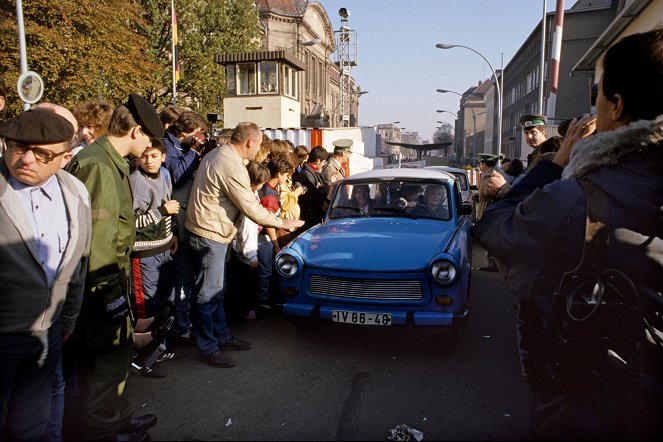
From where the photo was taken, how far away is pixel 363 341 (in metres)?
4.87

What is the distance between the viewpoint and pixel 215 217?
427 cm

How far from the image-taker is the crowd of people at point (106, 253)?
221 centimetres

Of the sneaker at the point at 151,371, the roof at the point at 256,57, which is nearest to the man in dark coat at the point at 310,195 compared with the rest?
the sneaker at the point at 151,371

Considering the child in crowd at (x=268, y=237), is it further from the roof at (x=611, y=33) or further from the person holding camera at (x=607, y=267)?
the roof at (x=611, y=33)

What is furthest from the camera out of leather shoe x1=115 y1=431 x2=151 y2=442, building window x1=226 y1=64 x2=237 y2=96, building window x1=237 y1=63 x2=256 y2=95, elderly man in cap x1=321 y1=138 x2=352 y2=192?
building window x1=226 y1=64 x2=237 y2=96

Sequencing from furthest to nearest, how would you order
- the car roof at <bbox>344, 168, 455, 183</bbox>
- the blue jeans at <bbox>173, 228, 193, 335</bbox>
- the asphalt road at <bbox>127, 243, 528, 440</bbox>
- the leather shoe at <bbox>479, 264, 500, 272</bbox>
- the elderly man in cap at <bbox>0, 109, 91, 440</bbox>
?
the leather shoe at <bbox>479, 264, 500, 272</bbox>
the car roof at <bbox>344, 168, 455, 183</bbox>
the blue jeans at <bbox>173, 228, 193, 335</bbox>
the asphalt road at <bbox>127, 243, 528, 440</bbox>
the elderly man in cap at <bbox>0, 109, 91, 440</bbox>

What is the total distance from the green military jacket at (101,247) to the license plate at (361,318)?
2.06 meters

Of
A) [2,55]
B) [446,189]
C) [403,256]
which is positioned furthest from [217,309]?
[2,55]

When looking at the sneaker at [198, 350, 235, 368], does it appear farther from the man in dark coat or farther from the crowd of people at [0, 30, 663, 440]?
the man in dark coat

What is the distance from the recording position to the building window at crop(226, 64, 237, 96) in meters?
25.1

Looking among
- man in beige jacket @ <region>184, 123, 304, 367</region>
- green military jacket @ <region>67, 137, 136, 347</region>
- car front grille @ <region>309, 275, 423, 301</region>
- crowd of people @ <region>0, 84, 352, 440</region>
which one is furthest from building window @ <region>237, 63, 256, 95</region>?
green military jacket @ <region>67, 137, 136, 347</region>

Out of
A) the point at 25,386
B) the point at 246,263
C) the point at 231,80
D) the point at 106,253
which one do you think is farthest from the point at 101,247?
the point at 231,80

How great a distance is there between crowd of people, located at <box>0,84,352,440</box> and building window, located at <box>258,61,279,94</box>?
66.7 ft

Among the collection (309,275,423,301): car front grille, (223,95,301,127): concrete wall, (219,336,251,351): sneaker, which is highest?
(223,95,301,127): concrete wall
